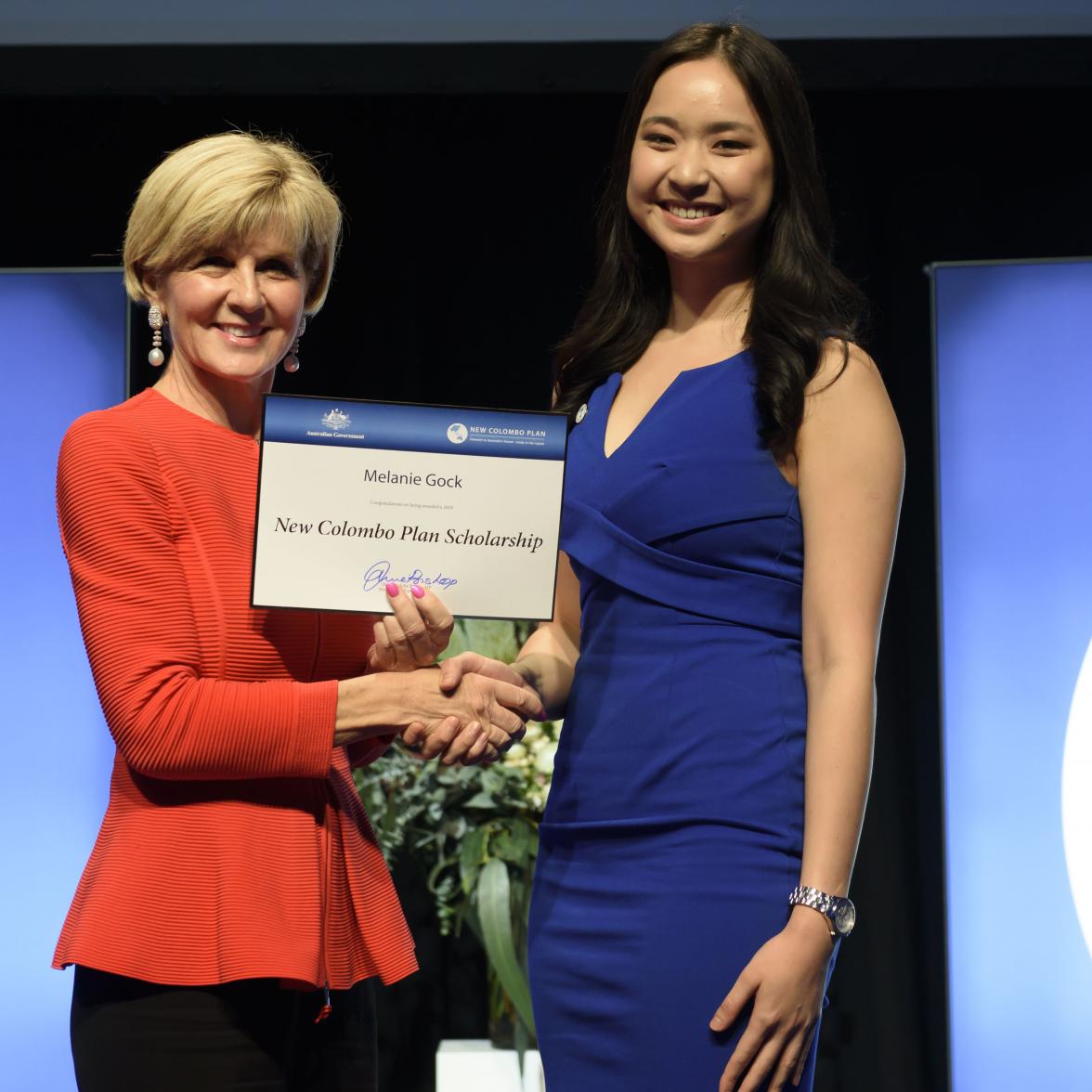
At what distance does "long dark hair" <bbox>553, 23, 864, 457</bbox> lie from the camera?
1555 mm

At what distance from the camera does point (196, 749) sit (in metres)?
1.49

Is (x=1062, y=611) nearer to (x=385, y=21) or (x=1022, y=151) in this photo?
(x=1022, y=151)

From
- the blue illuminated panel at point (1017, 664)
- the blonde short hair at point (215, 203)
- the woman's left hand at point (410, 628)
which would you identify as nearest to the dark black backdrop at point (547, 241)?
the blue illuminated panel at point (1017, 664)

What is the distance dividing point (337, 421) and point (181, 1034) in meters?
0.64

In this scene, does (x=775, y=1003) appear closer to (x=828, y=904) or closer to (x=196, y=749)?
(x=828, y=904)

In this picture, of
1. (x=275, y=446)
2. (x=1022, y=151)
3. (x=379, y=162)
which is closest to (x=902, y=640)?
(x=1022, y=151)

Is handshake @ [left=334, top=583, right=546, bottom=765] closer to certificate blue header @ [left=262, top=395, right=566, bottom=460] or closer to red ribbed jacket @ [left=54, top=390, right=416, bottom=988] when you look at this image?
red ribbed jacket @ [left=54, top=390, right=416, bottom=988]

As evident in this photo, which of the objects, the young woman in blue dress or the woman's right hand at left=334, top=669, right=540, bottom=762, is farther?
the woman's right hand at left=334, top=669, right=540, bottom=762

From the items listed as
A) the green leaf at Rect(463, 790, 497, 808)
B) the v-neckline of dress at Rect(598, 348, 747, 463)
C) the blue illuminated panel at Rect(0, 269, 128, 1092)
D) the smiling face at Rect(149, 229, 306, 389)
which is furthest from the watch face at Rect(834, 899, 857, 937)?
the blue illuminated panel at Rect(0, 269, 128, 1092)

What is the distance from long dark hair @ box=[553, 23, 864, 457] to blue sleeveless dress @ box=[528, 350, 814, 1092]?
0.16ft

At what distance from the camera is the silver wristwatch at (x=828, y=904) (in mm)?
1442

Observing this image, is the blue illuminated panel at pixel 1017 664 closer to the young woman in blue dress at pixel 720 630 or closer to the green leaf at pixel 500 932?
the green leaf at pixel 500 932
